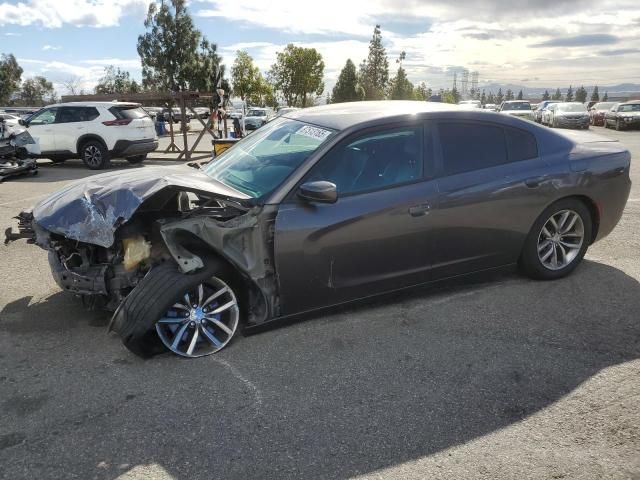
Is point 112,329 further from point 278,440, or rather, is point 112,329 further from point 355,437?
point 355,437

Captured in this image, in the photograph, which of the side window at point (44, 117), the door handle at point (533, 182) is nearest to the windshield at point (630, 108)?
the side window at point (44, 117)

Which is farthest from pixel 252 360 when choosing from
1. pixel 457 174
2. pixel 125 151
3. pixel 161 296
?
pixel 125 151

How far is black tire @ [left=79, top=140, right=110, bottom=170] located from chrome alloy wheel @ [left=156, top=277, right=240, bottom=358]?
1140cm

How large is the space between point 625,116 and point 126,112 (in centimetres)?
2440

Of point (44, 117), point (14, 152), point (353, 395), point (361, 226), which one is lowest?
point (353, 395)

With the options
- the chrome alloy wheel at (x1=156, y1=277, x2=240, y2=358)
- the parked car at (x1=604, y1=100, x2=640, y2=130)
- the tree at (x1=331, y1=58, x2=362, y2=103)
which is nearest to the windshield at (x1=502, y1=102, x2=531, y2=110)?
the parked car at (x1=604, y1=100, x2=640, y2=130)

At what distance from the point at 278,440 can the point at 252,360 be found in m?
0.84

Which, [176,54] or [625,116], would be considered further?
[176,54]

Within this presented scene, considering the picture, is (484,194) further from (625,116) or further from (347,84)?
(347,84)

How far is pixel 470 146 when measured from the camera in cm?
416

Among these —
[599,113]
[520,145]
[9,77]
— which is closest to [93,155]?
[520,145]

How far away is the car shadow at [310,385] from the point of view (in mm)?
2584

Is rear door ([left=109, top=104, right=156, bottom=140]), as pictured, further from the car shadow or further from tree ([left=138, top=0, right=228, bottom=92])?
tree ([left=138, top=0, right=228, bottom=92])

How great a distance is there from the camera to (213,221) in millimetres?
A: 3447
